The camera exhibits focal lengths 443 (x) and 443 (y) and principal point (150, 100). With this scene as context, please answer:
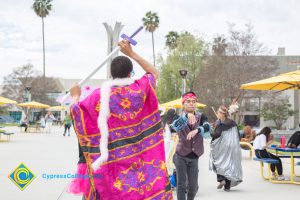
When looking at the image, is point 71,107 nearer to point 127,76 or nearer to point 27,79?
point 127,76

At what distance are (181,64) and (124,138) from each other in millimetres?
42307

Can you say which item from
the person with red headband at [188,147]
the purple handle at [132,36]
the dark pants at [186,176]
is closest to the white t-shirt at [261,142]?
the person with red headband at [188,147]

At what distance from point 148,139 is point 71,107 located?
0.59m

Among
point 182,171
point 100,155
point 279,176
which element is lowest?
point 279,176

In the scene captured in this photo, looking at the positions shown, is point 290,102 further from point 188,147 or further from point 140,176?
point 140,176

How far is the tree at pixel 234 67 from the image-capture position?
108 feet

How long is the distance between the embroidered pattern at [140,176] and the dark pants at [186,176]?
217 centimetres

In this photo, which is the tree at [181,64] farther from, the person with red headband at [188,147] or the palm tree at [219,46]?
the person with red headband at [188,147]

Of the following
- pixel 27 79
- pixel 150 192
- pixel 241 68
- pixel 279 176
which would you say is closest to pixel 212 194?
pixel 279 176

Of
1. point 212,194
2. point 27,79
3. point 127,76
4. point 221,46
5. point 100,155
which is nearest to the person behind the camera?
point 100,155

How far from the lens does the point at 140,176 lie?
121 inches

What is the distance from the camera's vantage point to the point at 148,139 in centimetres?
315

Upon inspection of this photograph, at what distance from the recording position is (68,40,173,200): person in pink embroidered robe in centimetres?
304

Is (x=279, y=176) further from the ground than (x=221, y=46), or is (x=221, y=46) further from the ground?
(x=221, y=46)
